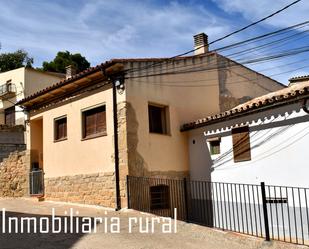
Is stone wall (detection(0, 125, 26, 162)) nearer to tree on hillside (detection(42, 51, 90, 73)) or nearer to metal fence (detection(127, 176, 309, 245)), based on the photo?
metal fence (detection(127, 176, 309, 245))

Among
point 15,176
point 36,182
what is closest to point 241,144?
point 36,182

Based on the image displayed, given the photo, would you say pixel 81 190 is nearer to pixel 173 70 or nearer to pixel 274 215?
pixel 173 70

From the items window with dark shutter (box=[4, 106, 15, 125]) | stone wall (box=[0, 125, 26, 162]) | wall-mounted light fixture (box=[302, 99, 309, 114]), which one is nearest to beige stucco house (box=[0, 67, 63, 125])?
window with dark shutter (box=[4, 106, 15, 125])

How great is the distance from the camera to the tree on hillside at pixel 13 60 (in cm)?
3797

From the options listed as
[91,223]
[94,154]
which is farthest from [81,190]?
[91,223]

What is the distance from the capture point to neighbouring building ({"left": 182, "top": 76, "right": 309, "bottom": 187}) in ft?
34.0

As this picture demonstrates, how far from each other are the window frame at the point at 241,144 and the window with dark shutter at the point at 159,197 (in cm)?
259

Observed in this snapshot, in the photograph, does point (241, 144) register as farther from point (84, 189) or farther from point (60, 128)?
point (60, 128)

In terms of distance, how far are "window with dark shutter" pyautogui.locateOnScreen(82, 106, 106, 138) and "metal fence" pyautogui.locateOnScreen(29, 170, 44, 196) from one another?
353cm

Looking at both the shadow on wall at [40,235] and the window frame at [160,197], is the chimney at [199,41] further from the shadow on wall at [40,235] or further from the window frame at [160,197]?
the shadow on wall at [40,235]

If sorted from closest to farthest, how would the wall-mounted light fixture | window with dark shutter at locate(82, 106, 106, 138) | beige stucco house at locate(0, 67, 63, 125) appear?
1. the wall-mounted light fixture
2. window with dark shutter at locate(82, 106, 106, 138)
3. beige stucco house at locate(0, 67, 63, 125)

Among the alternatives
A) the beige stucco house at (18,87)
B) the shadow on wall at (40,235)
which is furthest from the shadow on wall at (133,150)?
the beige stucco house at (18,87)

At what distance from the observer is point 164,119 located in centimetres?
1377

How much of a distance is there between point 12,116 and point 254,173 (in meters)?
20.5
